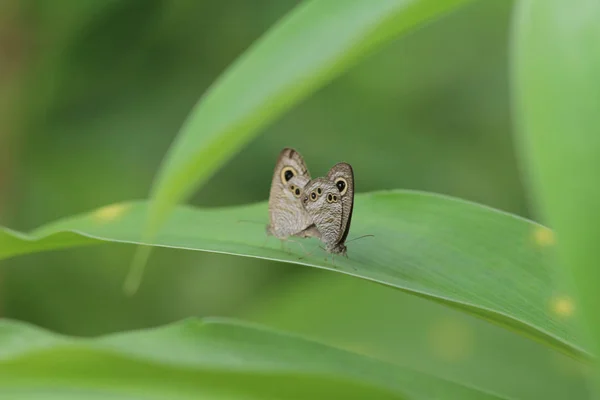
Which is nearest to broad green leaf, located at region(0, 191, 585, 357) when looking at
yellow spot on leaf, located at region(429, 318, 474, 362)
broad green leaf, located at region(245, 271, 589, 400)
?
broad green leaf, located at region(245, 271, 589, 400)

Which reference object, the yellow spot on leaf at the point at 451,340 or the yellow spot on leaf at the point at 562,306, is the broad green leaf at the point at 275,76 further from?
the yellow spot on leaf at the point at 451,340

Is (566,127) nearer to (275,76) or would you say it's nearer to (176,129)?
(275,76)

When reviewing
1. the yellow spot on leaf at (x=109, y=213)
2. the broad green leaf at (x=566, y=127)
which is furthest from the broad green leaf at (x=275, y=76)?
the yellow spot on leaf at (x=109, y=213)

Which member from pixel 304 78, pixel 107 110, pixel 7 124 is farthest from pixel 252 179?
pixel 304 78

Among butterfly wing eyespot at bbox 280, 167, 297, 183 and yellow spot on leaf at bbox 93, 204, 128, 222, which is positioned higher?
butterfly wing eyespot at bbox 280, 167, 297, 183

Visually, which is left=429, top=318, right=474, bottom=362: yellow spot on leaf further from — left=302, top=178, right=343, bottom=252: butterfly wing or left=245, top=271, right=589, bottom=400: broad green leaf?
left=302, top=178, right=343, bottom=252: butterfly wing

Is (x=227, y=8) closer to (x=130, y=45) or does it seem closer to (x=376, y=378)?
(x=130, y=45)

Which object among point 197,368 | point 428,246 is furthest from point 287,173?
point 197,368
